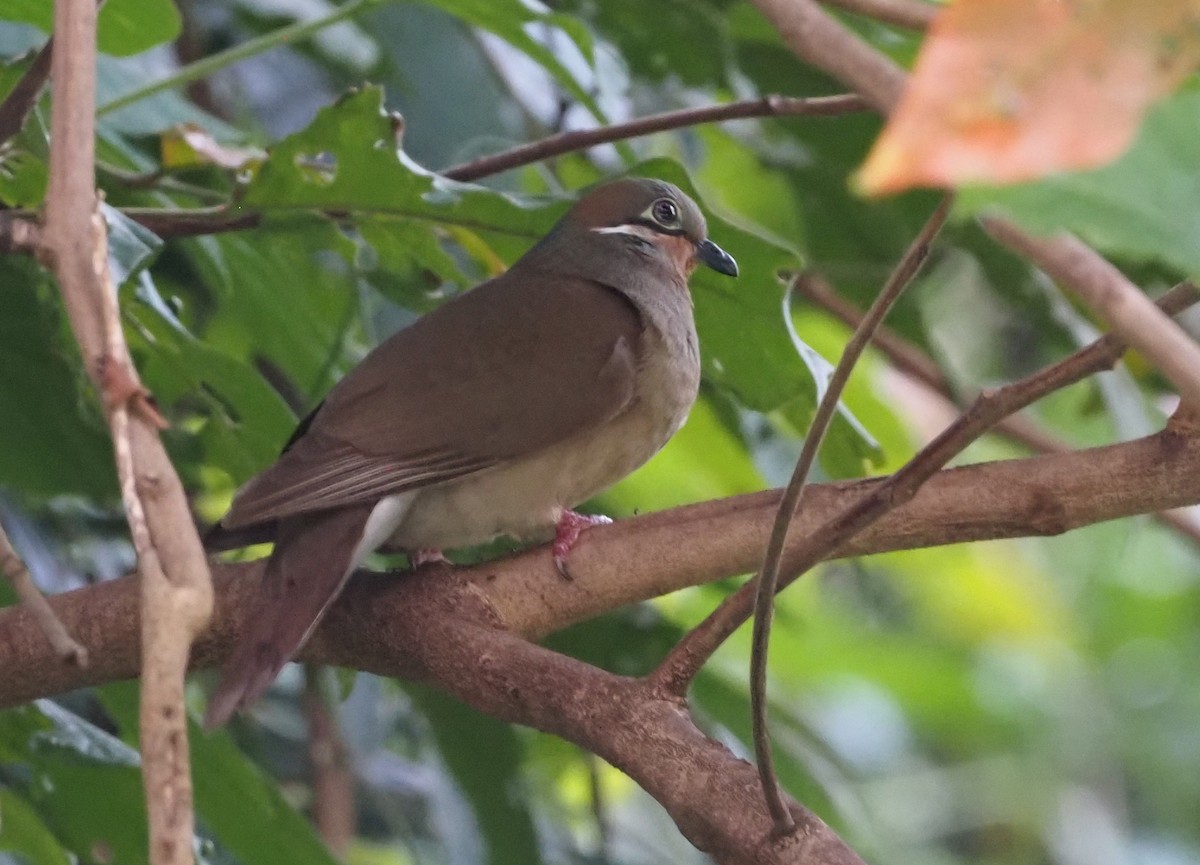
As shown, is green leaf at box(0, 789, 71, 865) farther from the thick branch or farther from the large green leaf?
the large green leaf

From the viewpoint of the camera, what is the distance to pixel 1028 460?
1811 mm

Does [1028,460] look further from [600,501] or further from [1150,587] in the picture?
[1150,587]

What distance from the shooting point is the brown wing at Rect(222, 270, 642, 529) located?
2436 millimetres

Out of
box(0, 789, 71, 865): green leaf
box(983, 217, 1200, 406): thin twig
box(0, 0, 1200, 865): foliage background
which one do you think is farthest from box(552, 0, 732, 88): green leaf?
box(983, 217, 1200, 406): thin twig

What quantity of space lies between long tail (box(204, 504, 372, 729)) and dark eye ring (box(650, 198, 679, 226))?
127 cm

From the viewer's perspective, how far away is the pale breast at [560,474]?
104 inches

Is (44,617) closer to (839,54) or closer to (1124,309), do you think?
(839,54)

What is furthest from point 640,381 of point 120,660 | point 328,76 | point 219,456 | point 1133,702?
point 1133,702

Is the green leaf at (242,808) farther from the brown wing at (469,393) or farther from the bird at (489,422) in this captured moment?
the brown wing at (469,393)

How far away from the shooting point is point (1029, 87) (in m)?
0.66

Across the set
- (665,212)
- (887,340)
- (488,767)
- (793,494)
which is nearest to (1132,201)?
(793,494)

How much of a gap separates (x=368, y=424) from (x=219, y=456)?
34 centimetres

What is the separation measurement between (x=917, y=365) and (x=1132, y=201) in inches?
123

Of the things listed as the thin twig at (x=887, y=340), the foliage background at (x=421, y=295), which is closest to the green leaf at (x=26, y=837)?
the foliage background at (x=421, y=295)
